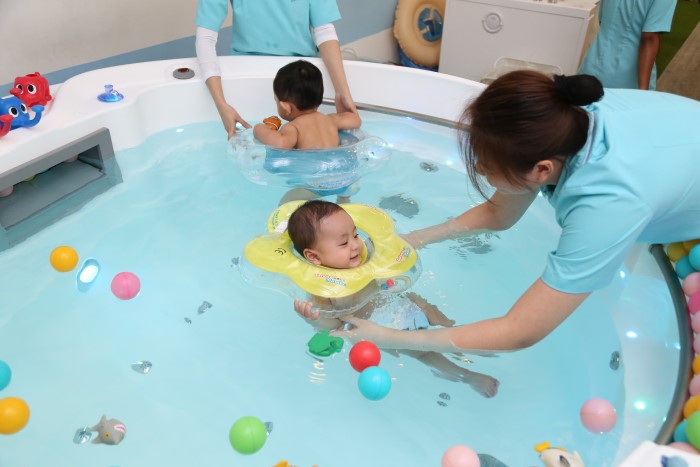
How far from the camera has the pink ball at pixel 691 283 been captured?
137cm

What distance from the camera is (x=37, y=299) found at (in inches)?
65.8

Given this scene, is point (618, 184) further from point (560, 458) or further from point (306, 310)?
point (306, 310)

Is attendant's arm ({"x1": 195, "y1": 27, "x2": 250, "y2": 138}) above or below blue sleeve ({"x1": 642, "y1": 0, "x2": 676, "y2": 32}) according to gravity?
below

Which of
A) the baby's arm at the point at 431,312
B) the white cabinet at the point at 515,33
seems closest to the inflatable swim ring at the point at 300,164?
the baby's arm at the point at 431,312

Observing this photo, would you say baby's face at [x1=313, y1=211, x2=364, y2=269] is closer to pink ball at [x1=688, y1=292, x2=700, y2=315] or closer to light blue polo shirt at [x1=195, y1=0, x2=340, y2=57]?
pink ball at [x1=688, y1=292, x2=700, y2=315]

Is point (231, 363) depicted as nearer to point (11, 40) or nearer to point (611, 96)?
point (611, 96)

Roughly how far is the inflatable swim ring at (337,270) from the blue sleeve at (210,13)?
91 cm

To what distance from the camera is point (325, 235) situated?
156 centimetres

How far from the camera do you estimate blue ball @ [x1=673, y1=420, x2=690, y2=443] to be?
3.31ft

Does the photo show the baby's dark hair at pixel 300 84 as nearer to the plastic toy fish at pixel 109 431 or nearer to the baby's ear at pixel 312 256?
the baby's ear at pixel 312 256

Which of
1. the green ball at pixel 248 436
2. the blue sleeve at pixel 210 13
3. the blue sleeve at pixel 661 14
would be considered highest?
the blue sleeve at pixel 210 13

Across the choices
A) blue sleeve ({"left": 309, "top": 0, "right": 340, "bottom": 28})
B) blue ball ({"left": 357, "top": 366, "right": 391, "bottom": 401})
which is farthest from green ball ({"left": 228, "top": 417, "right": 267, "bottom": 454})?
blue sleeve ({"left": 309, "top": 0, "right": 340, "bottom": 28})

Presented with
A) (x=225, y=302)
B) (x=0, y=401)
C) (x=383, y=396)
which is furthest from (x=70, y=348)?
(x=383, y=396)

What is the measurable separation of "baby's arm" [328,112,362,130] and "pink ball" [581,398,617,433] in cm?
127
